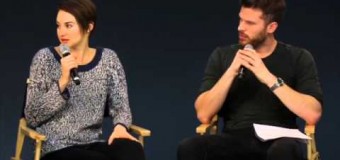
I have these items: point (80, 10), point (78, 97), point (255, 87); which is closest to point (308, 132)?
point (255, 87)

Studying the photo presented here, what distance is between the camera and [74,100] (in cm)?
334

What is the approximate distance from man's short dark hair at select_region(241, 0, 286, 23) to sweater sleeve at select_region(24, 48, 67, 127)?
98cm

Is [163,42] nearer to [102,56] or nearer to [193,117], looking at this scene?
[193,117]

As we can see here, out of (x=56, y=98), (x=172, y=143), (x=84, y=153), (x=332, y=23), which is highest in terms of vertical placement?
(x=332, y=23)

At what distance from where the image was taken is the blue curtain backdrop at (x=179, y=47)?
459 cm

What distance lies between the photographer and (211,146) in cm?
322

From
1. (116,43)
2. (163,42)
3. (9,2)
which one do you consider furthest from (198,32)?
(9,2)

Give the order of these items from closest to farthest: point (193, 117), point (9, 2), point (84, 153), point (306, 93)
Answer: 1. point (84, 153)
2. point (306, 93)
3. point (9, 2)
4. point (193, 117)

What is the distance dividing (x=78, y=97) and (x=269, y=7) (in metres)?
1.01

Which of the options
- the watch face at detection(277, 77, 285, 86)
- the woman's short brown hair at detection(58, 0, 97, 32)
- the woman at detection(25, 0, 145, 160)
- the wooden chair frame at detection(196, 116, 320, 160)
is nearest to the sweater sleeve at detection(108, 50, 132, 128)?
the woman at detection(25, 0, 145, 160)

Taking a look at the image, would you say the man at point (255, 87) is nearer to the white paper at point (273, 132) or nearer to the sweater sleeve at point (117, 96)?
the white paper at point (273, 132)

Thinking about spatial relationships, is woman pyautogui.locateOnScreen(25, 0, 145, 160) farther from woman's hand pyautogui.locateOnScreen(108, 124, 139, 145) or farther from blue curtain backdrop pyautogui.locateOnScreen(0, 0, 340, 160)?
blue curtain backdrop pyautogui.locateOnScreen(0, 0, 340, 160)

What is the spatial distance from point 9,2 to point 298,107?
202cm

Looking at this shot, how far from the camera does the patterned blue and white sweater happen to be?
10.5 ft
